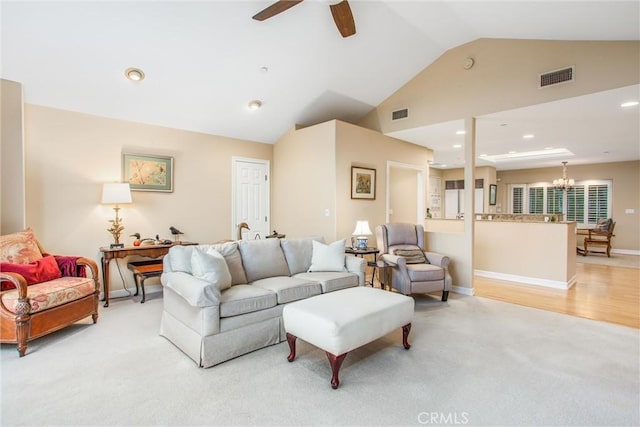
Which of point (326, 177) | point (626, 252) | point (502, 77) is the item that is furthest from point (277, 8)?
point (626, 252)

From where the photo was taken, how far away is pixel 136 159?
4520mm

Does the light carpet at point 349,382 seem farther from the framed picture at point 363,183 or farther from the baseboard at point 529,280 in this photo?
the framed picture at point 363,183

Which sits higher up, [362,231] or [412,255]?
[362,231]

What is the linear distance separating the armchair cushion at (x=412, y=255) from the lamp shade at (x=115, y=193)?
12.0 feet

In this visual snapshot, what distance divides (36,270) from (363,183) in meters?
4.33

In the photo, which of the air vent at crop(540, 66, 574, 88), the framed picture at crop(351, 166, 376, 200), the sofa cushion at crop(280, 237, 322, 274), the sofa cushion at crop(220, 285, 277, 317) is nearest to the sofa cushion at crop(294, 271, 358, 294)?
the sofa cushion at crop(280, 237, 322, 274)

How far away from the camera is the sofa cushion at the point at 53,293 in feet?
9.05

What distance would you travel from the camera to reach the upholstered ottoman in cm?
221

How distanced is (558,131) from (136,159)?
22.0 feet

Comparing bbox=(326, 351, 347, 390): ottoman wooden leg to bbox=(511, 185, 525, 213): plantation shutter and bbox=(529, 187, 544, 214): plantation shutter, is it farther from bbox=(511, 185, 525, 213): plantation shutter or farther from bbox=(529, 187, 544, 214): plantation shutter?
bbox=(511, 185, 525, 213): plantation shutter

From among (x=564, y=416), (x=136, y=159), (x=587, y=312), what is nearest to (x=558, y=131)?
(x=587, y=312)

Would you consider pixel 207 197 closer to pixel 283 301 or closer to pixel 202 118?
pixel 202 118

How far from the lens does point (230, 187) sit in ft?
18.1

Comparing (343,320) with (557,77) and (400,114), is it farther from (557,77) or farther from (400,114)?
(400,114)
